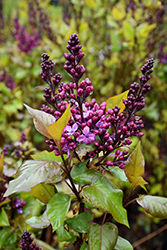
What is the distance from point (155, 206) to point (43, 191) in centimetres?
27

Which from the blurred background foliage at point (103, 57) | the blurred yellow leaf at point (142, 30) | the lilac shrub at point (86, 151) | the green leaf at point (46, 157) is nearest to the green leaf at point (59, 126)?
the lilac shrub at point (86, 151)

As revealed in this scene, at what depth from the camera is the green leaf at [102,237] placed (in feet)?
1.42

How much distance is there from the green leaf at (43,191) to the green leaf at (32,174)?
0.36 ft

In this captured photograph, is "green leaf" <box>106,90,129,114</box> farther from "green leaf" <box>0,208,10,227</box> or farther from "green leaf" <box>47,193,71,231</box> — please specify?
"green leaf" <box>0,208,10,227</box>

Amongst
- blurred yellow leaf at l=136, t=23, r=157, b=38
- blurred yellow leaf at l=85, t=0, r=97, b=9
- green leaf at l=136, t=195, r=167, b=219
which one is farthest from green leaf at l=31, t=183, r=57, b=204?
blurred yellow leaf at l=85, t=0, r=97, b=9

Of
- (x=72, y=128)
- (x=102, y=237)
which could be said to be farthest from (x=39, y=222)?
(x=72, y=128)

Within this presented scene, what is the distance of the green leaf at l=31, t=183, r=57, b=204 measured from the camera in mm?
513

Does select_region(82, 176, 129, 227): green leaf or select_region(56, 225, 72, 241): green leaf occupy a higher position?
select_region(82, 176, 129, 227): green leaf

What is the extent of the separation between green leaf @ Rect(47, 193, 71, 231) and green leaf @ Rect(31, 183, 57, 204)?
55 millimetres

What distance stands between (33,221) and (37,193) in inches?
4.2

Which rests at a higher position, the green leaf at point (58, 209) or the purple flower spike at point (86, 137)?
the purple flower spike at point (86, 137)

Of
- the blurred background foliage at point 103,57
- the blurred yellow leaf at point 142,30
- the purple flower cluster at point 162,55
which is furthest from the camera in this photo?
the purple flower cluster at point 162,55

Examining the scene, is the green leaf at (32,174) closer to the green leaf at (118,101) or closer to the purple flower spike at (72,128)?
the purple flower spike at (72,128)

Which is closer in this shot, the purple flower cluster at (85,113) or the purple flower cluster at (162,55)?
the purple flower cluster at (85,113)
